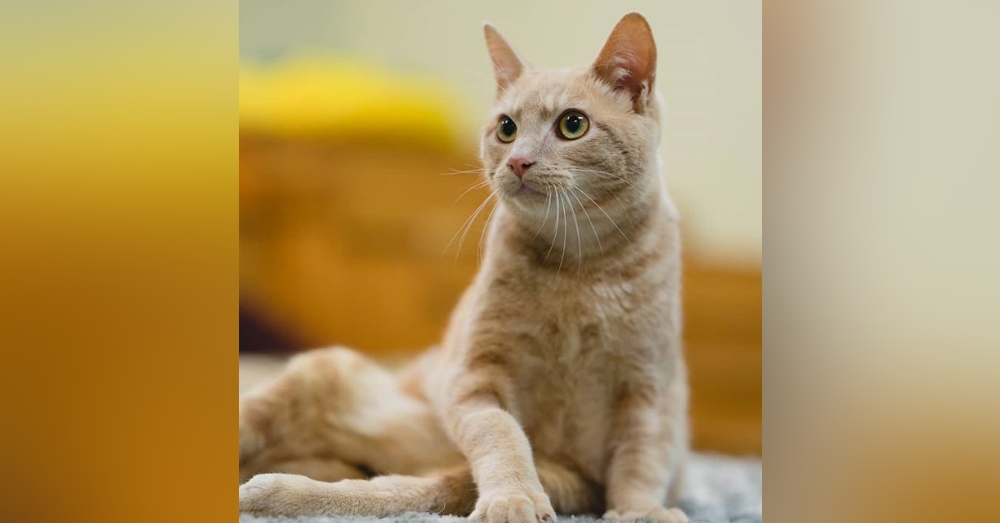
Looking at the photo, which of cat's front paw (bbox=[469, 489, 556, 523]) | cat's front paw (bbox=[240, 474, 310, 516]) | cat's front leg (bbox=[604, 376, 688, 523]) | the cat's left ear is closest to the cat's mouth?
the cat's left ear

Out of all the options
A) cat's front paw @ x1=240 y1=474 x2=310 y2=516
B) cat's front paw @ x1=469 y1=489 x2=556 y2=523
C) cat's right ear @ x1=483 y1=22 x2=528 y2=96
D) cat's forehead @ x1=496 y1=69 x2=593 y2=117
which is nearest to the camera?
cat's front paw @ x1=469 y1=489 x2=556 y2=523

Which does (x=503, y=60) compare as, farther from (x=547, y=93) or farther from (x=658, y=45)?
(x=658, y=45)

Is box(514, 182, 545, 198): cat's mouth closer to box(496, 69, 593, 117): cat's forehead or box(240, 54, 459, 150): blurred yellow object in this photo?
box(496, 69, 593, 117): cat's forehead

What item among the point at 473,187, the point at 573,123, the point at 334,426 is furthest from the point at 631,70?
the point at 334,426

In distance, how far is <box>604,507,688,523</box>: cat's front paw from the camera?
1.48m

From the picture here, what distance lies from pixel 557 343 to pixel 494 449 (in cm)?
24

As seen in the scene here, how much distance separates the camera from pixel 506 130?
1633mm
